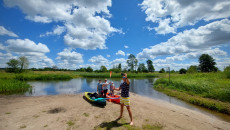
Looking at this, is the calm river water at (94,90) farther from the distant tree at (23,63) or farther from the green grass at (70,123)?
the distant tree at (23,63)

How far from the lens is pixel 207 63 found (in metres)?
49.4

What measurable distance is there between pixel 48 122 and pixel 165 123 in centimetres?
616

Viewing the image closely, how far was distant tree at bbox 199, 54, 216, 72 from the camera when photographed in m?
48.1

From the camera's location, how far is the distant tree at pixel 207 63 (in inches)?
1895

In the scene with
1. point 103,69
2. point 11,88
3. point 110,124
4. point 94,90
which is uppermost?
point 103,69

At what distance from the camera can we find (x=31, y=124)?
500 cm

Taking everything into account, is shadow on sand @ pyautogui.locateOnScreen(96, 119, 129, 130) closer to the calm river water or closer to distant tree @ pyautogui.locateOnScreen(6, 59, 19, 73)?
the calm river water

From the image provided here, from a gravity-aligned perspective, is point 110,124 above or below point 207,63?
below

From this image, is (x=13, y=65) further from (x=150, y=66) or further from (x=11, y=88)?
(x=150, y=66)

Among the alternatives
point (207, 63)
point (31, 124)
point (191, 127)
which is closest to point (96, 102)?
point (31, 124)

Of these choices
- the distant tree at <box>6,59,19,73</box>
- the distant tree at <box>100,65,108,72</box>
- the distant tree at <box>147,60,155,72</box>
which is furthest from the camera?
the distant tree at <box>147,60,155,72</box>

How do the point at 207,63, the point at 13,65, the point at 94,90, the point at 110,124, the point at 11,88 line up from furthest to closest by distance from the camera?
the point at 207,63 < the point at 13,65 < the point at 94,90 < the point at 11,88 < the point at 110,124

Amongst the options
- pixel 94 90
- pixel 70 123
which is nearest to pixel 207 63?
pixel 94 90

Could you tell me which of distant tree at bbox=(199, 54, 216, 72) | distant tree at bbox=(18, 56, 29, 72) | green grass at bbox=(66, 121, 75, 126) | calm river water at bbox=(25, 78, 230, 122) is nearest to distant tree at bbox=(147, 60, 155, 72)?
distant tree at bbox=(199, 54, 216, 72)
